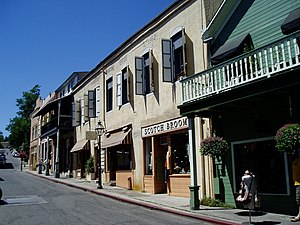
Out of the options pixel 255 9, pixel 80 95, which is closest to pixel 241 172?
pixel 255 9

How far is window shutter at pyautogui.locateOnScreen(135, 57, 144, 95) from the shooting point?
18.4 m

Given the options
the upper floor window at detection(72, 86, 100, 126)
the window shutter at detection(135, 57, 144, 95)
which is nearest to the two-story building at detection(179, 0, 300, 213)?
the window shutter at detection(135, 57, 144, 95)

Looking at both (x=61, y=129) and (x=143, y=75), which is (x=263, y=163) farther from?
(x=61, y=129)

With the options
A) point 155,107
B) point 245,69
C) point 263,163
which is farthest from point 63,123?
point 245,69

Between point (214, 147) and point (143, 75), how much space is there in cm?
762

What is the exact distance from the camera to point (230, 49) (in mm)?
12820

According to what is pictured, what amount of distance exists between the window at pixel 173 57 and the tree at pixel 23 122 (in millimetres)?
56998

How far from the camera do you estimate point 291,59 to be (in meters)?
9.28

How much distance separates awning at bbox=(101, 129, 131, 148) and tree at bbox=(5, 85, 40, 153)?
4950 cm

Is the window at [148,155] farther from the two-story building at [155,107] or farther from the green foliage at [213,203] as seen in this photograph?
the green foliage at [213,203]

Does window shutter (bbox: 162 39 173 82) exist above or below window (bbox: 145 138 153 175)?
above

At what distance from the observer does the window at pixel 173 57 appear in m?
16.0

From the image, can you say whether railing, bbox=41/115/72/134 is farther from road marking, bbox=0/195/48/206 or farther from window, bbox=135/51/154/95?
road marking, bbox=0/195/48/206

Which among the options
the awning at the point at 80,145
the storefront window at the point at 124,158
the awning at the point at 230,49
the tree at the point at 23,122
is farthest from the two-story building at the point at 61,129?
the tree at the point at 23,122
